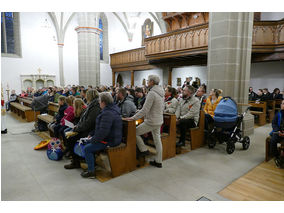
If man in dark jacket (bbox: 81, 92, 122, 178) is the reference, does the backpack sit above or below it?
below

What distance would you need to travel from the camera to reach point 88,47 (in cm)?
1190

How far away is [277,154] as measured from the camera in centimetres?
412

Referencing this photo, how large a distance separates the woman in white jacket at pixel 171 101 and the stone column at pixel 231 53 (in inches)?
59.1

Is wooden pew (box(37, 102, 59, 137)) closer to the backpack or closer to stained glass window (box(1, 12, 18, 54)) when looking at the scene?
the backpack

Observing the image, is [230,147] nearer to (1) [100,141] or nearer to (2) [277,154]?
(2) [277,154]

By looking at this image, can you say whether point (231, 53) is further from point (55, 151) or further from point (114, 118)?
point (55, 151)

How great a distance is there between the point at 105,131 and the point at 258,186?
2.55 metres

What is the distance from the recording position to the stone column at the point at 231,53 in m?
5.88

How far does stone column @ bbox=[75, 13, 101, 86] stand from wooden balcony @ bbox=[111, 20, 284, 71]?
3.21 m

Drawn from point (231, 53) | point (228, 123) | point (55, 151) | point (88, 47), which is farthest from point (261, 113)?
point (88, 47)

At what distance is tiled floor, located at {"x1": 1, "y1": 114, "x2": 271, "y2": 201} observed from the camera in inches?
118

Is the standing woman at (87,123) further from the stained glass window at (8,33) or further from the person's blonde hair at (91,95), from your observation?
the stained glass window at (8,33)

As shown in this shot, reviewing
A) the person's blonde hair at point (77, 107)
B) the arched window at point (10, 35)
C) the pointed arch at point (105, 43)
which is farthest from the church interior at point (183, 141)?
the pointed arch at point (105, 43)

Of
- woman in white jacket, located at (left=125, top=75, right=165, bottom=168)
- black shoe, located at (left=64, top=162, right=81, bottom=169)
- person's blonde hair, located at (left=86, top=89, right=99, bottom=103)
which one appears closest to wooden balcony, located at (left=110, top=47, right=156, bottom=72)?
person's blonde hair, located at (left=86, top=89, right=99, bottom=103)
